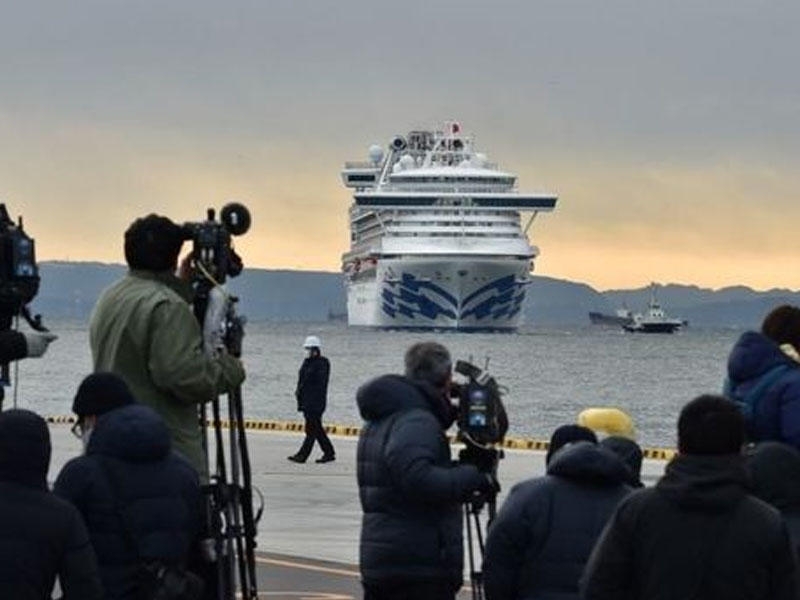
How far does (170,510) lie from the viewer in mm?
7082

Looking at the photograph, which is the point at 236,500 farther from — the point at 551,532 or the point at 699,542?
the point at 699,542

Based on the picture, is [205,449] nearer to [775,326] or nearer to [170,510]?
[170,510]

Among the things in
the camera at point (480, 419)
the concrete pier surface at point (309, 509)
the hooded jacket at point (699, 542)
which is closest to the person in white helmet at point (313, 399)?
the concrete pier surface at point (309, 509)

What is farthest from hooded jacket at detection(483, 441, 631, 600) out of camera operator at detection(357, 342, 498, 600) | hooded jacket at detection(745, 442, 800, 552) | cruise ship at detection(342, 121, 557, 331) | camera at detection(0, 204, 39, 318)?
cruise ship at detection(342, 121, 557, 331)

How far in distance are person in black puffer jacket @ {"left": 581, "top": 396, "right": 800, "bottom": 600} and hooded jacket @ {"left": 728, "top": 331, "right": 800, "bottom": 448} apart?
2.04 m

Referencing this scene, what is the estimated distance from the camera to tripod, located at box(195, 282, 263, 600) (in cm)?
774

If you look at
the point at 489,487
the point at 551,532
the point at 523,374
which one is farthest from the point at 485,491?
the point at 523,374

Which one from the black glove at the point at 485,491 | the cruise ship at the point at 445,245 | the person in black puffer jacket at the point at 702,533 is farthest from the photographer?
the cruise ship at the point at 445,245

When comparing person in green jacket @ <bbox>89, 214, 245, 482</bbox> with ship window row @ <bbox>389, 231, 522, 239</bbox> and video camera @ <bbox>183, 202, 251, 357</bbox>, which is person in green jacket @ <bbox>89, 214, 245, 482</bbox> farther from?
ship window row @ <bbox>389, 231, 522, 239</bbox>

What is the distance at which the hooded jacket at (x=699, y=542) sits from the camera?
19.9 feet

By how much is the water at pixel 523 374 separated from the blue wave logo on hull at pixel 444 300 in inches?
63.3

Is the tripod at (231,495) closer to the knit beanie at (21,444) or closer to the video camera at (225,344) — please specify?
the video camera at (225,344)

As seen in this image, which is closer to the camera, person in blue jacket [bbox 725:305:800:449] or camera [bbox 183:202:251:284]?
camera [bbox 183:202:251:284]

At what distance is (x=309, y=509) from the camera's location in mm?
18828
